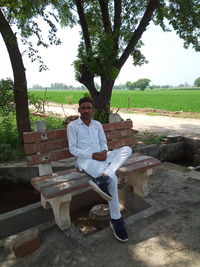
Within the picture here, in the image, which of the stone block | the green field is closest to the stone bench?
the stone block

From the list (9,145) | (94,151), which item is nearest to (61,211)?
(94,151)

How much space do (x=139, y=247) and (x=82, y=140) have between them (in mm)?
1554

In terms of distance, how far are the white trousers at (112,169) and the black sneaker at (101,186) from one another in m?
0.07

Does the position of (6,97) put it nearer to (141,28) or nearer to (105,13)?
(105,13)

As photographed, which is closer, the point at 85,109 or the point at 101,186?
the point at 101,186

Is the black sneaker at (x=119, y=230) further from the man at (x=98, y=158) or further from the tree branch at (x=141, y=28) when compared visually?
the tree branch at (x=141, y=28)

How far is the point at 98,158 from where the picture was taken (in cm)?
301

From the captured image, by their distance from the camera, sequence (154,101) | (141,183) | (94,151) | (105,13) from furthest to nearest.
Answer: (154,101)
(105,13)
(141,183)
(94,151)

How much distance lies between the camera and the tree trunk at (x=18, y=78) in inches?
209

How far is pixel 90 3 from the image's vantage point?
29.7ft

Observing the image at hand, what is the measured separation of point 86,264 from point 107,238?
0.46 m

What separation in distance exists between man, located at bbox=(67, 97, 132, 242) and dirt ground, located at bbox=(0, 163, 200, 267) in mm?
210

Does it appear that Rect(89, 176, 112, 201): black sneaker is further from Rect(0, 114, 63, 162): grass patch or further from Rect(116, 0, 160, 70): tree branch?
Rect(116, 0, 160, 70): tree branch

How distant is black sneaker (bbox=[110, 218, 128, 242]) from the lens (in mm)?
2600
